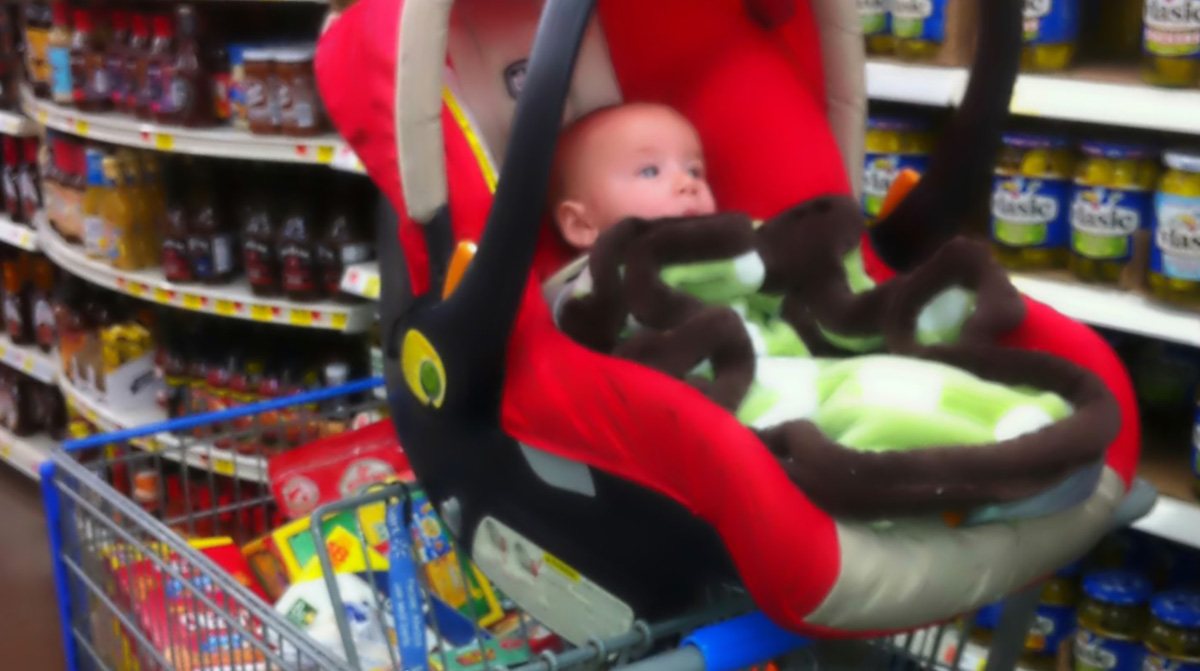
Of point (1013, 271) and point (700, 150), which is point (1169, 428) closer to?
point (1013, 271)

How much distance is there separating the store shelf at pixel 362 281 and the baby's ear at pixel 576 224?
2.99ft

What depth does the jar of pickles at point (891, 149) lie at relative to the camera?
1.78m

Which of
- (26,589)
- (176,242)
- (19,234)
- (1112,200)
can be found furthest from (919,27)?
(19,234)

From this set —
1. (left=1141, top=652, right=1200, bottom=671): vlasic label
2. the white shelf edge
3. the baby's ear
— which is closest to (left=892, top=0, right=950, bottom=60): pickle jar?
the baby's ear

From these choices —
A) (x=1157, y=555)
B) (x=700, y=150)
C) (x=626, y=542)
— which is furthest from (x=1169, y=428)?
(x=626, y=542)

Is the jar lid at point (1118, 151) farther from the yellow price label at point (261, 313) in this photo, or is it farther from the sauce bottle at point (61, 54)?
the sauce bottle at point (61, 54)

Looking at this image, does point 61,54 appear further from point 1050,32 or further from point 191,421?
point 1050,32

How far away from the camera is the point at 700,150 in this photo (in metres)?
1.22

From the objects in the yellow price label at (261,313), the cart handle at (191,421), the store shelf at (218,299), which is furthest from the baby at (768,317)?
the yellow price label at (261,313)

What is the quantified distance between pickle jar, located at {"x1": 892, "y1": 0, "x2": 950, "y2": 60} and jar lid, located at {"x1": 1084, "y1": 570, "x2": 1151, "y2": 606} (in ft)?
2.54

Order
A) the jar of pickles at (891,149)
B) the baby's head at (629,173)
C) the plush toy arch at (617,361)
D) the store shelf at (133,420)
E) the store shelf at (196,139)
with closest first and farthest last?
the plush toy arch at (617,361) → the baby's head at (629,173) → the jar of pickles at (891,149) → the store shelf at (196,139) → the store shelf at (133,420)

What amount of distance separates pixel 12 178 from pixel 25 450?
28.1 inches

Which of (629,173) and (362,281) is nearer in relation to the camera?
(629,173)

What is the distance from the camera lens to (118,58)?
99.5 inches
